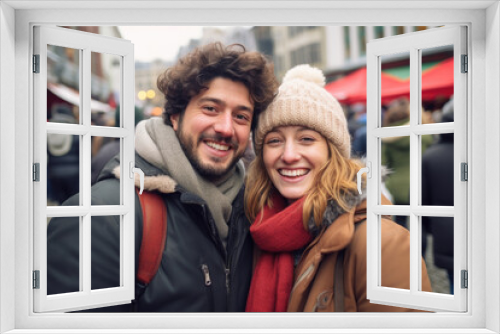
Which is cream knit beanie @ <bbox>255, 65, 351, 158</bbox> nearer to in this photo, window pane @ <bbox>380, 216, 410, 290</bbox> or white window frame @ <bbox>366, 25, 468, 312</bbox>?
white window frame @ <bbox>366, 25, 468, 312</bbox>

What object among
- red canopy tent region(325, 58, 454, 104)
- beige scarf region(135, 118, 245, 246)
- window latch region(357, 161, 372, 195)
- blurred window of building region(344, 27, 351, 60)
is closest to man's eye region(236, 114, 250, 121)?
beige scarf region(135, 118, 245, 246)

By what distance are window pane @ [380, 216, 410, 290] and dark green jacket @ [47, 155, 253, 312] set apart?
2.76 ft

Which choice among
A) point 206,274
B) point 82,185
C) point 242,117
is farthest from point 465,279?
point 82,185

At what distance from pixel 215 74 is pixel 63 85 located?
0.96 m

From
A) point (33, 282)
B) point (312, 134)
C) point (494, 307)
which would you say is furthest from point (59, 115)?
point (494, 307)

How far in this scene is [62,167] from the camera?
3.23 m

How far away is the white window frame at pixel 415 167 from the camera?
296 cm

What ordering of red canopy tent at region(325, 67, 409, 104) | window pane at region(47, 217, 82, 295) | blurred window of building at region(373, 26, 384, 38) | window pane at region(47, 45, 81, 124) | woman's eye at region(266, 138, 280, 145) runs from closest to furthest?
window pane at region(47, 217, 82, 295) < window pane at region(47, 45, 81, 124) < woman's eye at region(266, 138, 280, 145) < red canopy tent at region(325, 67, 409, 104) < blurred window of building at region(373, 26, 384, 38)

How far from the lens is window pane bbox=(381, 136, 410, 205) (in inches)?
136

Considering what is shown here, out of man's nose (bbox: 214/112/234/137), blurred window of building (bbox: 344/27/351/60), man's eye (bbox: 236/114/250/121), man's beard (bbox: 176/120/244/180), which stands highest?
blurred window of building (bbox: 344/27/351/60)

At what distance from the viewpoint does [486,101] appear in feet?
9.55

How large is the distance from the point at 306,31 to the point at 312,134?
74cm

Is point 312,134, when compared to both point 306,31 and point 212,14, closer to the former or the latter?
point 306,31

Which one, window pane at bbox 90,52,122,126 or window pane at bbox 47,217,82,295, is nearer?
window pane at bbox 47,217,82,295
